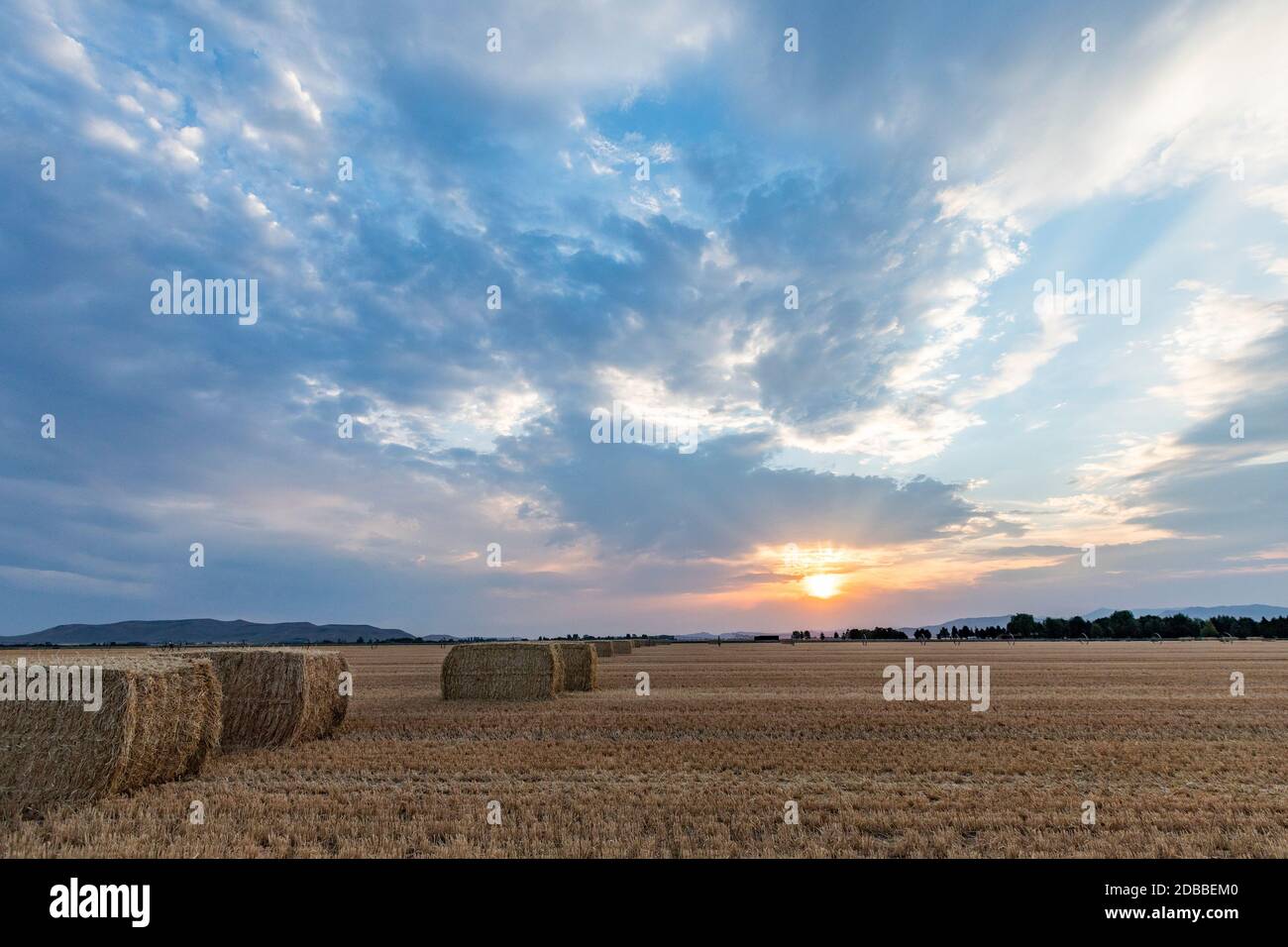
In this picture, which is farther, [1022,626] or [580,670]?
[1022,626]

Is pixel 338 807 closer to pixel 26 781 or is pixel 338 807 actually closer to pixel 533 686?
pixel 26 781

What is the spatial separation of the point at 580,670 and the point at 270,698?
1667 centimetres

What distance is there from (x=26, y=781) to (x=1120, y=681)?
3658 cm

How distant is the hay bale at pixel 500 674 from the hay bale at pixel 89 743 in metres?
14.7

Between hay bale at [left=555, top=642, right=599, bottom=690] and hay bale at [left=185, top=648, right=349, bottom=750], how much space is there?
14705 mm

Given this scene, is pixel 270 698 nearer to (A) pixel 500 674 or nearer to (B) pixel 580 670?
(A) pixel 500 674

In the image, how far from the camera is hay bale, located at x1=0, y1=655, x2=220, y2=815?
10.3 meters

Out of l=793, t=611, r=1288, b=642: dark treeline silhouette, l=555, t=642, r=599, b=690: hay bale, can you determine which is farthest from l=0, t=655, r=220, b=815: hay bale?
l=793, t=611, r=1288, b=642: dark treeline silhouette

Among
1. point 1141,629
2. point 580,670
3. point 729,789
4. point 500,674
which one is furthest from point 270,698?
point 1141,629

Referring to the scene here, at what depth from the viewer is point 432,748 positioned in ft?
46.8

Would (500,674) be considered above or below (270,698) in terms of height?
below

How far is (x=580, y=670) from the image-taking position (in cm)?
3123

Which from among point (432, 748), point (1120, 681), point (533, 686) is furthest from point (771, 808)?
point (1120, 681)

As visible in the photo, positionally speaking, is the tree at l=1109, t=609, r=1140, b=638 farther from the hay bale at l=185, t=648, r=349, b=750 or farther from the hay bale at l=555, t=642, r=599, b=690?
the hay bale at l=185, t=648, r=349, b=750
